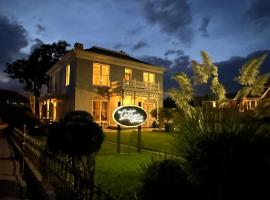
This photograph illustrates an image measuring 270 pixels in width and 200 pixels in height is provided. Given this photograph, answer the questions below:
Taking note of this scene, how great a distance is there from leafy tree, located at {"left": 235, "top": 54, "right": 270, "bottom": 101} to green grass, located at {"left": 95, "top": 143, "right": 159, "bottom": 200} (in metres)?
2.24

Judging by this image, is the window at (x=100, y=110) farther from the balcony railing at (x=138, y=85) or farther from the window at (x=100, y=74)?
the balcony railing at (x=138, y=85)

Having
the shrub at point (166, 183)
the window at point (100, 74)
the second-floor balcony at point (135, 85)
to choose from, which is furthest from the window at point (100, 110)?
the shrub at point (166, 183)

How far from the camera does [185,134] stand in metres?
3.94

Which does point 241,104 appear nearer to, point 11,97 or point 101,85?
point 101,85

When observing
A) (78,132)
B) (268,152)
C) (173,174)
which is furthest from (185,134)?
(78,132)

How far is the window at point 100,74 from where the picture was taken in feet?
88.1

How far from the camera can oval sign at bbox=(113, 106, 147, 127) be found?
13398 mm

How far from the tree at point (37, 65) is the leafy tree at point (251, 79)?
45.2 meters

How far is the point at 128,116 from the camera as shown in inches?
534

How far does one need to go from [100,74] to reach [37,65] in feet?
81.6

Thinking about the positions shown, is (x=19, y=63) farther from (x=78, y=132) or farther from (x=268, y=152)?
(x=268, y=152)

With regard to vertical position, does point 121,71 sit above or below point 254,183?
above

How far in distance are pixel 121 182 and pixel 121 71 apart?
21817mm

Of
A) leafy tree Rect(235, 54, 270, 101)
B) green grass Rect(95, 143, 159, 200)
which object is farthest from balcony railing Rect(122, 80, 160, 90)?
leafy tree Rect(235, 54, 270, 101)
